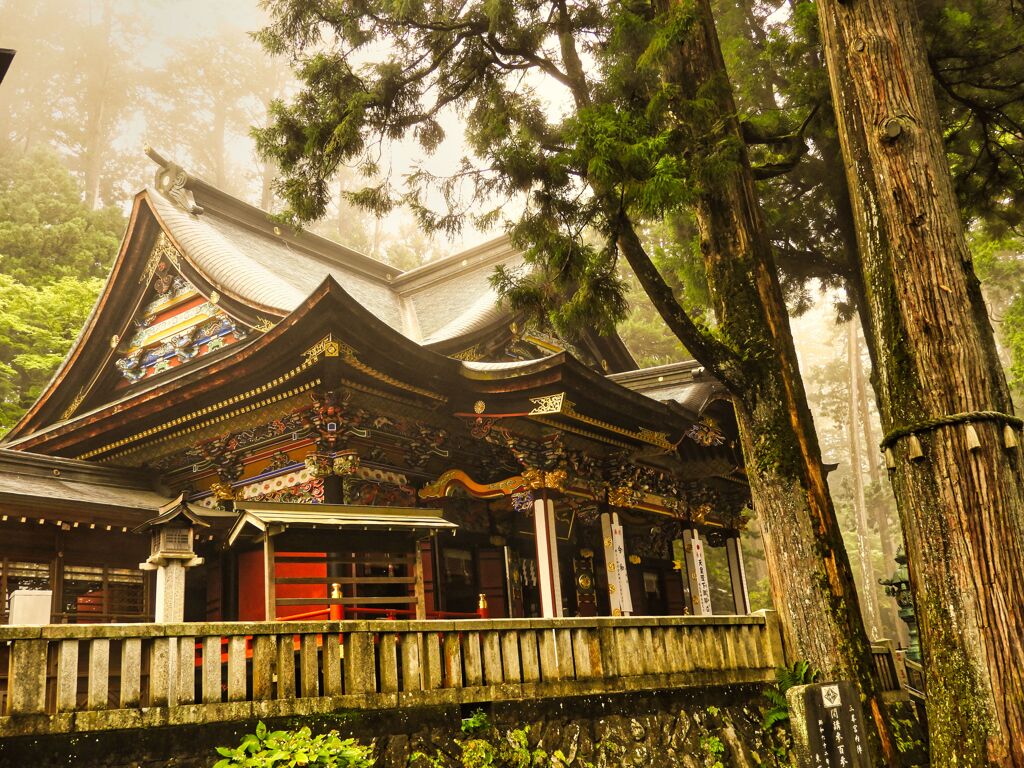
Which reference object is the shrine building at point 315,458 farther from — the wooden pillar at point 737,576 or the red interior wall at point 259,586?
the wooden pillar at point 737,576

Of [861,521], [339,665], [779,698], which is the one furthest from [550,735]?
[861,521]

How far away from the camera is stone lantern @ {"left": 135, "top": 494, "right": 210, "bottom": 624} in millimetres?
7996

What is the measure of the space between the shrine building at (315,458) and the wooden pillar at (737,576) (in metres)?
0.14

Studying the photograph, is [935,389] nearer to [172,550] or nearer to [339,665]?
[339,665]

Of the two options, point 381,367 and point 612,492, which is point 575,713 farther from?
point 612,492

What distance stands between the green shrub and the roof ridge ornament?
11.6 meters

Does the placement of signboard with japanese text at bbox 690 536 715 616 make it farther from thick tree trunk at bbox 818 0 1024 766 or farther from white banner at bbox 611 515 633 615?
thick tree trunk at bbox 818 0 1024 766

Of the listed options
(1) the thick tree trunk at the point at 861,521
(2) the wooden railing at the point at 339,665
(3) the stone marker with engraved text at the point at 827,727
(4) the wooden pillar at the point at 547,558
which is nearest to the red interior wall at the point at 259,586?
(4) the wooden pillar at the point at 547,558

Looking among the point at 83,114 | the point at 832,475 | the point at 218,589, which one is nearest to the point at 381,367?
the point at 218,589

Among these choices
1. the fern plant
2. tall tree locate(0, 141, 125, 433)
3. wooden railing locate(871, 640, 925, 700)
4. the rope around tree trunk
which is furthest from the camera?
tall tree locate(0, 141, 125, 433)

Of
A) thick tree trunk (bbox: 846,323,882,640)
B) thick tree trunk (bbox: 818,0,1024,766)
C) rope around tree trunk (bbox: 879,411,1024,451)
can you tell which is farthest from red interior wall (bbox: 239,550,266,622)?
thick tree trunk (bbox: 846,323,882,640)

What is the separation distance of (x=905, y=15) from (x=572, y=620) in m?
5.78

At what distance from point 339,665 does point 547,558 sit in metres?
5.58

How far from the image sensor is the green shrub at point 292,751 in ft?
18.1
